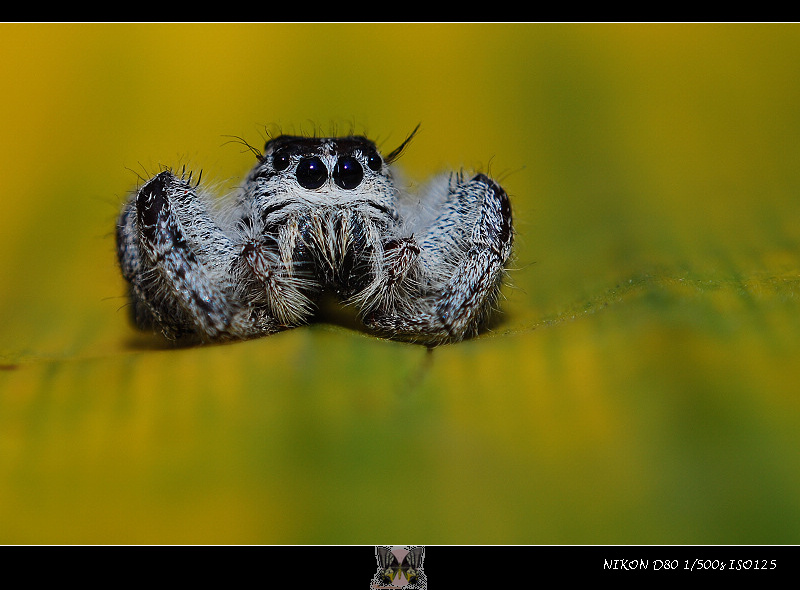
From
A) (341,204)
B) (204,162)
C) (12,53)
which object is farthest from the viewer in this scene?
(204,162)

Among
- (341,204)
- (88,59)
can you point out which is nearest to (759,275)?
(341,204)

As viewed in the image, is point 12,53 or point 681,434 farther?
point 12,53

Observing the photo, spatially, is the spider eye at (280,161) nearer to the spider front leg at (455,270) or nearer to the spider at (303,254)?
the spider at (303,254)

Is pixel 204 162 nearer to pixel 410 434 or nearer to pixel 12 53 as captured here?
pixel 12 53

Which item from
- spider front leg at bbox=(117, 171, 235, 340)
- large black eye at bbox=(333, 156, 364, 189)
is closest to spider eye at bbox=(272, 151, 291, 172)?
large black eye at bbox=(333, 156, 364, 189)
